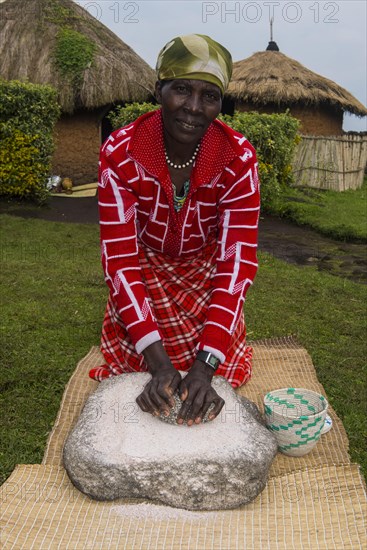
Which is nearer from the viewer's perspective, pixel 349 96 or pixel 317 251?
pixel 317 251

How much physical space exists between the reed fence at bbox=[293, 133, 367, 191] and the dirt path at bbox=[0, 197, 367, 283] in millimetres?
3135

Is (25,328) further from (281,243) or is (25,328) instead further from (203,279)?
(281,243)

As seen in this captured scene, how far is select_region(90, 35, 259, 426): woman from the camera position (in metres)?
2.64

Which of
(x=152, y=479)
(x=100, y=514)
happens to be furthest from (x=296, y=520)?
(x=100, y=514)

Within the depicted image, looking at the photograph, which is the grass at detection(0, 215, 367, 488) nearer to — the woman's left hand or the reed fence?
the woman's left hand

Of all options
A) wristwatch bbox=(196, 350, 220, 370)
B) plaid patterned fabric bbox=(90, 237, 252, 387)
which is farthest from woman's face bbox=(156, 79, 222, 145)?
wristwatch bbox=(196, 350, 220, 370)

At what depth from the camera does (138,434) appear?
8.54ft

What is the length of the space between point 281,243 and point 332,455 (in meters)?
5.86

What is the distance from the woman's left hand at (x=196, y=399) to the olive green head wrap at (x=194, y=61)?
4.08ft

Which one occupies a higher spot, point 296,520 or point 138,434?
point 138,434

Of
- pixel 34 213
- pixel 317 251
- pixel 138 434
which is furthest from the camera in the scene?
pixel 34 213

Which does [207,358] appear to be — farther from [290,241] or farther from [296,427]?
[290,241]

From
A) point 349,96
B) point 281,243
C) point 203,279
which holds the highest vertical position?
point 349,96

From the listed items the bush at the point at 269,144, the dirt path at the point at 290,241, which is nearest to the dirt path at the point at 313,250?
the dirt path at the point at 290,241
